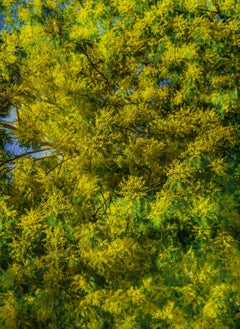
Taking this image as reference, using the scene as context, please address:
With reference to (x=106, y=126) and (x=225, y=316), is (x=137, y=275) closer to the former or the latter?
(x=225, y=316)

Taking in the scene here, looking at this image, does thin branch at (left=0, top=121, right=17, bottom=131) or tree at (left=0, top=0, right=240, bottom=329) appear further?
thin branch at (left=0, top=121, right=17, bottom=131)

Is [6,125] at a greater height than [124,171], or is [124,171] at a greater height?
[6,125]

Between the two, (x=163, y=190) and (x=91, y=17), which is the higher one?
(x=91, y=17)

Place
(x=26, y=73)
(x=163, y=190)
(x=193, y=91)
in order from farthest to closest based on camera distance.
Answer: (x=26, y=73), (x=193, y=91), (x=163, y=190)

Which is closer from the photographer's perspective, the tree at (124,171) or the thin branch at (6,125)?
the tree at (124,171)

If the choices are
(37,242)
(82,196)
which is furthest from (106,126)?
(37,242)

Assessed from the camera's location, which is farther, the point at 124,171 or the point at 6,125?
the point at 6,125

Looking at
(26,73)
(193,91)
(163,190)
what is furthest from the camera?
(26,73)

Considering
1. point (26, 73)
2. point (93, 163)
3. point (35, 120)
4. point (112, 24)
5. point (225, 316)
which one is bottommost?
point (225, 316)
